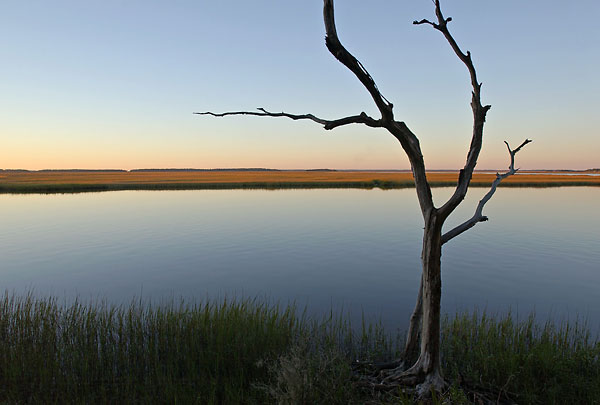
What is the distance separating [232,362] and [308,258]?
9.92 m

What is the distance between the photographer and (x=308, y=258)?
52.3 ft

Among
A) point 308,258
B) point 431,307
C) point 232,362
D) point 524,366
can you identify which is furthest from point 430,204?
point 308,258

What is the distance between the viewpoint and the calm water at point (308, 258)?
11.3 m

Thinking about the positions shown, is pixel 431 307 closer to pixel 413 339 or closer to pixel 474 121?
pixel 413 339

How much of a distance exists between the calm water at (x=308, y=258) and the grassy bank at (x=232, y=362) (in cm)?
251

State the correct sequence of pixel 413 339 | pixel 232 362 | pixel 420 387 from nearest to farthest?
pixel 420 387 → pixel 413 339 → pixel 232 362

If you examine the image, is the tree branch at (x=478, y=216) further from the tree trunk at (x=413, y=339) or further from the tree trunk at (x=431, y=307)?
the tree trunk at (x=413, y=339)

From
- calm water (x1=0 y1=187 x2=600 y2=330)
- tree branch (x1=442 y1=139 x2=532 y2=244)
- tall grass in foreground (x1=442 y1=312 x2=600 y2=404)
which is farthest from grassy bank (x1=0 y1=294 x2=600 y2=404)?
calm water (x1=0 y1=187 x2=600 y2=330)

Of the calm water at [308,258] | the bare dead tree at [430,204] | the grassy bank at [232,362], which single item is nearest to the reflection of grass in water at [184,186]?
the calm water at [308,258]

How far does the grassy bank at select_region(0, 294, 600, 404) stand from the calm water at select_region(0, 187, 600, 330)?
2.51m

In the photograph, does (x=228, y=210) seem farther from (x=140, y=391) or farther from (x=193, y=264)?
(x=140, y=391)

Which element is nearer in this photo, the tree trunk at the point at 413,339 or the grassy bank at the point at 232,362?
the grassy bank at the point at 232,362

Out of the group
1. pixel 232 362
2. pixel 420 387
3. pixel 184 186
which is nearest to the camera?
pixel 420 387

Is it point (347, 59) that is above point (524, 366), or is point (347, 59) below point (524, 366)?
above
